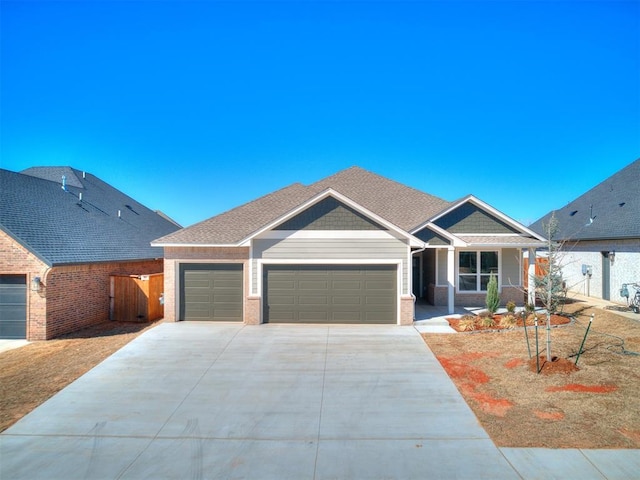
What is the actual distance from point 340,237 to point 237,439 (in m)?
7.98

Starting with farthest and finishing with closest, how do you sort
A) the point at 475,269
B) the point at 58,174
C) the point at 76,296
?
the point at 58,174 → the point at 475,269 → the point at 76,296

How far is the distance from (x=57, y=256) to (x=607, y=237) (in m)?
23.4

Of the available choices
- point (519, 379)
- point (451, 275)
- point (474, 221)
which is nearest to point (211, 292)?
point (451, 275)

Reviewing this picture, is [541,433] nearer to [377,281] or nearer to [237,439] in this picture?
[237,439]

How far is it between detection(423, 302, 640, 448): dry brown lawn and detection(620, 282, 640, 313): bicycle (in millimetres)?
3475

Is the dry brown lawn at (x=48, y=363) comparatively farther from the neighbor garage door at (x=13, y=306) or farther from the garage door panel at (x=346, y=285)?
the garage door panel at (x=346, y=285)

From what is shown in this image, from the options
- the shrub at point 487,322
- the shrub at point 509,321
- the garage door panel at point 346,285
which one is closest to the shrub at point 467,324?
the shrub at point 487,322

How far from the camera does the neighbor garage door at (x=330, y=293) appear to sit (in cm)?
1256

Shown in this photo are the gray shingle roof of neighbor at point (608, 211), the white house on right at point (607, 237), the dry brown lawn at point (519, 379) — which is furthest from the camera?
the gray shingle roof of neighbor at point (608, 211)

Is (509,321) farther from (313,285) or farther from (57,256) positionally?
(57,256)

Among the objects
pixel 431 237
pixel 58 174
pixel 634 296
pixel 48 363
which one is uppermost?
pixel 58 174

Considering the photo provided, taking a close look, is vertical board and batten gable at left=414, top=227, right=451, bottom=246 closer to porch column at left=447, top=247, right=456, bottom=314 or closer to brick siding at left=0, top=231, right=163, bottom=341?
porch column at left=447, top=247, right=456, bottom=314

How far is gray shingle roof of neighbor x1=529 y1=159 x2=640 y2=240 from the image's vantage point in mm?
16875

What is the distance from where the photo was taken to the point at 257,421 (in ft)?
20.2
